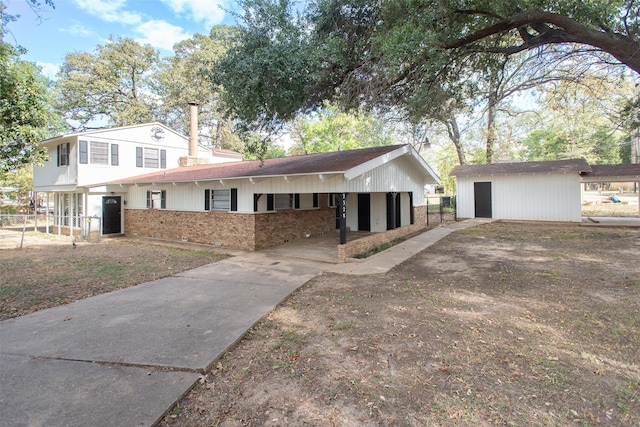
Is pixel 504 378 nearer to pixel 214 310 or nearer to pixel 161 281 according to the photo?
pixel 214 310

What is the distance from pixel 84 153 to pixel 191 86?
16.3 m

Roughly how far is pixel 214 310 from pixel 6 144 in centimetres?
876

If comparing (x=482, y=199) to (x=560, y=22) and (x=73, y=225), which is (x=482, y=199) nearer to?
(x=560, y=22)

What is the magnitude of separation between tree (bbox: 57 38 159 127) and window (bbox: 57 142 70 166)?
40.1 feet

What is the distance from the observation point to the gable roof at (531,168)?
16372 millimetres

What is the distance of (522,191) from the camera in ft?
→ 59.1

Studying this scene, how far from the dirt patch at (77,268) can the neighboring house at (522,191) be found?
15.4 m

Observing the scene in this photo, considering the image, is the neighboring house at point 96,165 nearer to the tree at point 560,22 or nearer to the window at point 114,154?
the window at point 114,154

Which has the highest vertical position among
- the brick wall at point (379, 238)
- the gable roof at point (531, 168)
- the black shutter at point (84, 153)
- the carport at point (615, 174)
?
the black shutter at point (84, 153)

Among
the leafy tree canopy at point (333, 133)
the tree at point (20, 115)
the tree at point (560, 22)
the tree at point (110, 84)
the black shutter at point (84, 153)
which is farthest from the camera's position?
the leafy tree canopy at point (333, 133)

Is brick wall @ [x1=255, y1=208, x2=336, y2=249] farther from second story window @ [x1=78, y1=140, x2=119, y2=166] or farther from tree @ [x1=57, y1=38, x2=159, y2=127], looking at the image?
tree @ [x1=57, y1=38, x2=159, y2=127]

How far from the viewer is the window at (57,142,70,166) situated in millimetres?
15840

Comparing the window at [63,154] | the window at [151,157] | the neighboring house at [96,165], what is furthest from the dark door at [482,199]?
the window at [63,154]

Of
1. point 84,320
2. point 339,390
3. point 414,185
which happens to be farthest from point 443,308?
point 414,185
